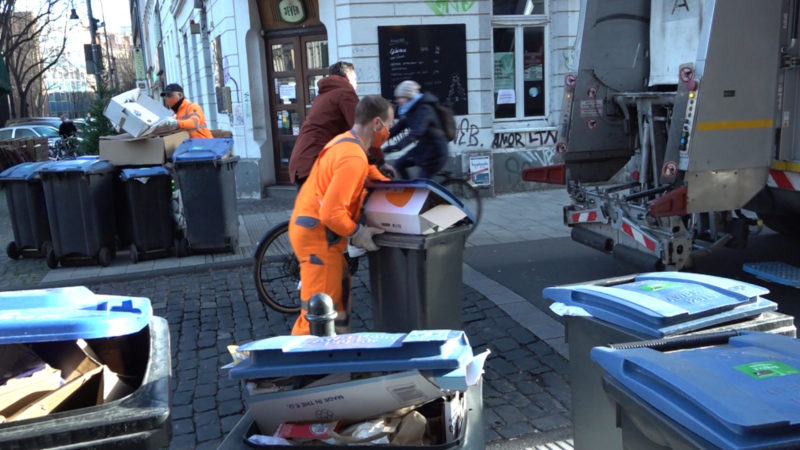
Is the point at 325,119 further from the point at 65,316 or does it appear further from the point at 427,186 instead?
the point at 65,316

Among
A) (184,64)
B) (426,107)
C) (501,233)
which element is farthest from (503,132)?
(184,64)

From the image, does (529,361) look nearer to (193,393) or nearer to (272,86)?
(193,393)

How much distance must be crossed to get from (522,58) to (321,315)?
9.71 metres

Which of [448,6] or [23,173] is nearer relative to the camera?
[23,173]

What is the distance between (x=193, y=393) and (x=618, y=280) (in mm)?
2688

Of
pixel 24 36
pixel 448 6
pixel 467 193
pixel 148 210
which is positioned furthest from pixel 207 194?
pixel 24 36

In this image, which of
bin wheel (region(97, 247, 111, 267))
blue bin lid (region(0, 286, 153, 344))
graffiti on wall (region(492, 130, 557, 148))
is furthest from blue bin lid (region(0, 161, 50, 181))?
graffiti on wall (region(492, 130, 557, 148))

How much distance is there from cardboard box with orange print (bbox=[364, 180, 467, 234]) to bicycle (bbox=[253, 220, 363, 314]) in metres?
1.66

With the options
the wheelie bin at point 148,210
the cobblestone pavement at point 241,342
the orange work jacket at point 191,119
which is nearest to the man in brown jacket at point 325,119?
the cobblestone pavement at point 241,342

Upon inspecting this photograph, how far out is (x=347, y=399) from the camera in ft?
6.33

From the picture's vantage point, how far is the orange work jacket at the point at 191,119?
799cm

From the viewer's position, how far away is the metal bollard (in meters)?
2.42

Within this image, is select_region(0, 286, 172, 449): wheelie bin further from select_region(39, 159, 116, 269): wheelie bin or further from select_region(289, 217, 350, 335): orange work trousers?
select_region(39, 159, 116, 269): wheelie bin

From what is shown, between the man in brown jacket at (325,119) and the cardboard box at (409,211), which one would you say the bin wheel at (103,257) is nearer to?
the man in brown jacket at (325,119)
